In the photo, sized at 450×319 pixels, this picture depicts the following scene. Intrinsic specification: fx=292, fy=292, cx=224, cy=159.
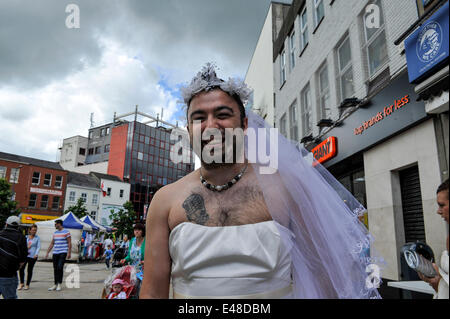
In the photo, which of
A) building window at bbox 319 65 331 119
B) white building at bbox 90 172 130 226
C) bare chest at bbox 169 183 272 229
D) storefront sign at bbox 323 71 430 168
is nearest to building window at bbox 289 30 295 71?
building window at bbox 319 65 331 119

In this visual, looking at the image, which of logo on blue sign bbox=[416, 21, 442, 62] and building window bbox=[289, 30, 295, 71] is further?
building window bbox=[289, 30, 295, 71]

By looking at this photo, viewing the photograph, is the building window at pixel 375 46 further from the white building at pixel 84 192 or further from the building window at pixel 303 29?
the white building at pixel 84 192

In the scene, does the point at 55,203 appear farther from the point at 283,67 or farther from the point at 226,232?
the point at 226,232

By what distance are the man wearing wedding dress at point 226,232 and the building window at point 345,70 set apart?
6487mm

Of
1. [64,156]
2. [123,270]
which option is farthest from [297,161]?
[64,156]

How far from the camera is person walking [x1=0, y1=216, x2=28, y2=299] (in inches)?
173

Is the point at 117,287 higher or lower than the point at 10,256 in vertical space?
lower

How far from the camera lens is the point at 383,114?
17.3ft

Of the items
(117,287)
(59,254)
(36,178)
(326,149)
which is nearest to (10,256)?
(117,287)

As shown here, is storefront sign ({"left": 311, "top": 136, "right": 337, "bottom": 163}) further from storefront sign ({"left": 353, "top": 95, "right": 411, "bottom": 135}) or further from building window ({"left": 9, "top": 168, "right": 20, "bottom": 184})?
building window ({"left": 9, "top": 168, "right": 20, "bottom": 184})

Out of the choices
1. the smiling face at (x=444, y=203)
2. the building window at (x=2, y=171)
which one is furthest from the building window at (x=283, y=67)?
the building window at (x=2, y=171)

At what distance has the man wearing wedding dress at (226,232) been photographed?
1.13 metres

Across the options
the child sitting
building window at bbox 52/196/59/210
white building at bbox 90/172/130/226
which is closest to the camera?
the child sitting

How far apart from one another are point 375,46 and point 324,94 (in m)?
2.51
